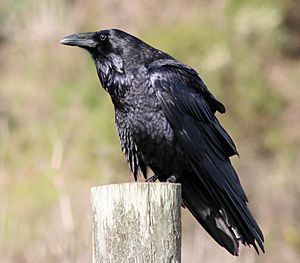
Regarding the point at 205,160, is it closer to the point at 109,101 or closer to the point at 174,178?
the point at 174,178

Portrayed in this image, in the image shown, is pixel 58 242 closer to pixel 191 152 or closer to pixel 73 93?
pixel 191 152

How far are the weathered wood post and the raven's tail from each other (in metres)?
0.94

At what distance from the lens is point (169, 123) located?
16.0 ft

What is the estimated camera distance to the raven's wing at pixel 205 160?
4.62m

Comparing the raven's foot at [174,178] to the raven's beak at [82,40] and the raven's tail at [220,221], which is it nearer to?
the raven's tail at [220,221]

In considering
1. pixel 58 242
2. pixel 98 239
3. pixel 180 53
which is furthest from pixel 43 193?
pixel 98 239

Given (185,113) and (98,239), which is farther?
(185,113)

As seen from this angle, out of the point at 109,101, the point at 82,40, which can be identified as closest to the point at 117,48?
the point at 82,40

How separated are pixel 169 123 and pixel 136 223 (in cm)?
147

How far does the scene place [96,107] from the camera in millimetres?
13977

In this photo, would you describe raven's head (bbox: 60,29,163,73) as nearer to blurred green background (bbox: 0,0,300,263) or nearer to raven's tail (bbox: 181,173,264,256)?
raven's tail (bbox: 181,173,264,256)

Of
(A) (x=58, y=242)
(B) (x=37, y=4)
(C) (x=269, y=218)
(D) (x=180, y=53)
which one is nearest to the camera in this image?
(A) (x=58, y=242)

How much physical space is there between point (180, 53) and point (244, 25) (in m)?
1.68

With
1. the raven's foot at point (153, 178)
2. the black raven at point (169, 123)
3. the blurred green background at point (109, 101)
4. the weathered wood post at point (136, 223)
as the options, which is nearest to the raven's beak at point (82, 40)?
the black raven at point (169, 123)
